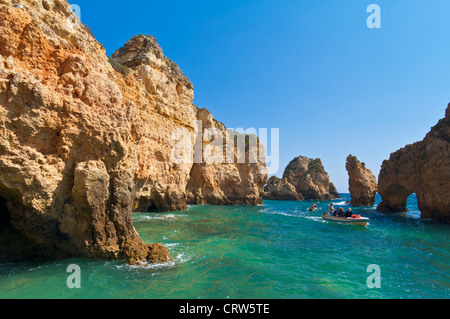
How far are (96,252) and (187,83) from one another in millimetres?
28375

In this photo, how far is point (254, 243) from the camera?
1143cm

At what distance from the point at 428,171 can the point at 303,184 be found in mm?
50078

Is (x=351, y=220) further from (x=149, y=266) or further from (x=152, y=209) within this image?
(x=152, y=209)

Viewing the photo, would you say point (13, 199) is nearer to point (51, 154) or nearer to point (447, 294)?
point (51, 154)

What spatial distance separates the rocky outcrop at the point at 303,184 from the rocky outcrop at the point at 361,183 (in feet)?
79.0

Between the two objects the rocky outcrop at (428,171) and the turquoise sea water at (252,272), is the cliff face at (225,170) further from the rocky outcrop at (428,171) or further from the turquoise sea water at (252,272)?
the turquoise sea water at (252,272)

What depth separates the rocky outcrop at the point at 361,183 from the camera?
40781mm

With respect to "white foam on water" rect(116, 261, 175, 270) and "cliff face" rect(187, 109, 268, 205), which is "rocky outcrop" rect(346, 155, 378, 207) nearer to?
"cliff face" rect(187, 109, 268, 205)

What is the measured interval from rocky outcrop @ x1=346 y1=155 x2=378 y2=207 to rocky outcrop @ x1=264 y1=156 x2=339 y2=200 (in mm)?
24073

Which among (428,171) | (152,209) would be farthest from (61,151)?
(428,171)

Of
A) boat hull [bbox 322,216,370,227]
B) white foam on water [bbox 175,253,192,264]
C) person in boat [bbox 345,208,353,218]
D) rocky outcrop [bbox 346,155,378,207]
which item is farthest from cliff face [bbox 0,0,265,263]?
rocky outcrop [bbox 346,155,378,207]

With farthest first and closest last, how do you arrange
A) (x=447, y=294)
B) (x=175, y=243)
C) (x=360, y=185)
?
(x=360, y=185), (x=175, y=243), (x=447, y=294)

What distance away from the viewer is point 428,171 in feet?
66.5
